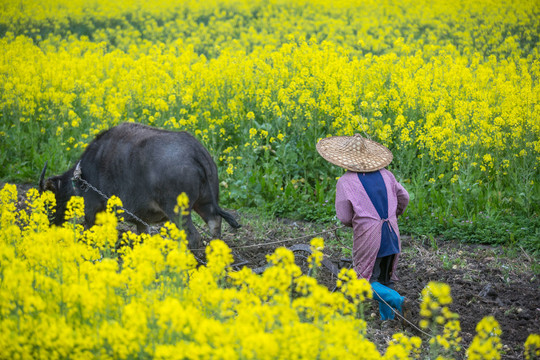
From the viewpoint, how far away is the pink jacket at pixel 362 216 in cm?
489

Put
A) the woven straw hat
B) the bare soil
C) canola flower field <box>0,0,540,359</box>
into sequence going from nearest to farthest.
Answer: canola flower field <box>0,0,540,359</box> < the bare soil < the woven straw hat

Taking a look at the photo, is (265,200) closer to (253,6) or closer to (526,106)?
(526,106)

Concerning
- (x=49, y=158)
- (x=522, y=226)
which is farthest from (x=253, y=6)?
(x=522, y=226)

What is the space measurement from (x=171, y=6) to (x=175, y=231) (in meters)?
21.0

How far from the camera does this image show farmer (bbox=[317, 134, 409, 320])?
16.1 ft

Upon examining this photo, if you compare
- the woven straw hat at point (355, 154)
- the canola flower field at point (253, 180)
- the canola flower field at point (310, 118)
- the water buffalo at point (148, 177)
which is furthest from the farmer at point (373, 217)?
the canola flower field at point (310, 118)

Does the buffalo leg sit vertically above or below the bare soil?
above

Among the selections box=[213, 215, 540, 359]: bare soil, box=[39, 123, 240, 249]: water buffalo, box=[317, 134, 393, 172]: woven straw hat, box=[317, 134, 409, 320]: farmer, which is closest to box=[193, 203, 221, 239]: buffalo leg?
box=[39, 123, 240, 249]: water buffalo

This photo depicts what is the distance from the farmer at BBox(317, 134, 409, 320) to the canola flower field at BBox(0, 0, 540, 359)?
0.41 metres

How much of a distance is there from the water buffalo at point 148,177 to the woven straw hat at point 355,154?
1.25m

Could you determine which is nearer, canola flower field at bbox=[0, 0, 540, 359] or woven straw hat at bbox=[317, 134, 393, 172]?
canola flower field at bbox=[0, 0, 540, 359]

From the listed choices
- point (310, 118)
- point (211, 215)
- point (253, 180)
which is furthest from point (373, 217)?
point (310, 118)

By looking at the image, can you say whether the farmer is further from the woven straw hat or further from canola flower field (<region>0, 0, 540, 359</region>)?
Result: canola flower field (<region>0, 0, 540, 359</region>)

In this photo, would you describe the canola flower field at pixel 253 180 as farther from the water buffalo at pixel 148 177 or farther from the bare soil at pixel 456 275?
the water buffalo at pixel 148 177
